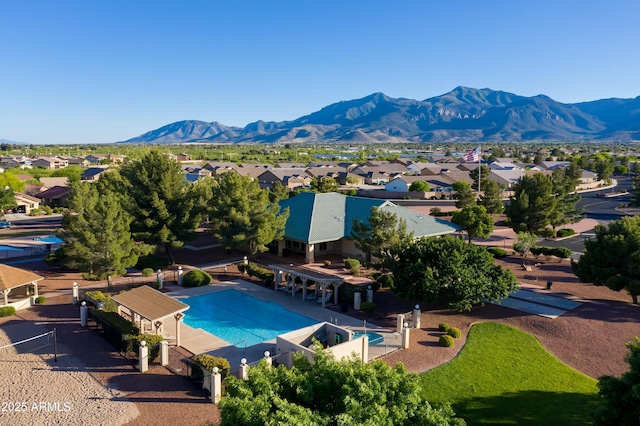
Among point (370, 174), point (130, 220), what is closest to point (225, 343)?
point (130, 220)

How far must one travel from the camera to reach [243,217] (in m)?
38.9

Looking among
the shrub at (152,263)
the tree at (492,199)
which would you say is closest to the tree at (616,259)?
the tree at (492,199)

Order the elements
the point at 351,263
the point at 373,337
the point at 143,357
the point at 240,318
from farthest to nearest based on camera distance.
Answer: the point at 351,263
the point at 240,318
the point at 373,337
the point at 143,357

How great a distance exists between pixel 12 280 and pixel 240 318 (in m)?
15.0

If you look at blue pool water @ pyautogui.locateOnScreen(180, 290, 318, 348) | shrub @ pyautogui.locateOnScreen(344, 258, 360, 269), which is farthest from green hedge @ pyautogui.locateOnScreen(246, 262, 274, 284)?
shrub @ pyautogui.locateOnScreen(344, 258, 360, 269)

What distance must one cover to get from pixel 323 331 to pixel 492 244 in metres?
31.7

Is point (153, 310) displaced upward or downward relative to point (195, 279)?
upward

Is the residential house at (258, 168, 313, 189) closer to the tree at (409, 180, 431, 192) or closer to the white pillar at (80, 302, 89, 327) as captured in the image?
the tree at (409, 180, 431, 192)

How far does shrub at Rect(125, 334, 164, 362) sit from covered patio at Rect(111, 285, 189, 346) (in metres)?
0.97

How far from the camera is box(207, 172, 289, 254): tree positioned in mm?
39219

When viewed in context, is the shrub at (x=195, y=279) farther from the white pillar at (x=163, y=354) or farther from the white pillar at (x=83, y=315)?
the white pillar at (x=163, y=354)

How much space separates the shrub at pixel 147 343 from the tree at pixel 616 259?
27731 millimetres

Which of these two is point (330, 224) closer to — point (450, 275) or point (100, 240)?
point (450, 275)

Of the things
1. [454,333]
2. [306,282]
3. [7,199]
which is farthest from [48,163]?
[454,333]
